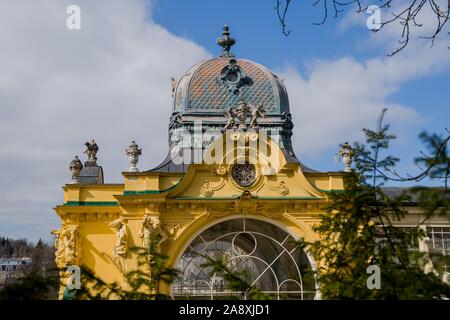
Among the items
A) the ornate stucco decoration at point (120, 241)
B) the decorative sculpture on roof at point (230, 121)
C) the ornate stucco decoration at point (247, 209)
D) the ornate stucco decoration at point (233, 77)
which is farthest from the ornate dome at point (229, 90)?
the ornate stucco decoration at point (120, 241)

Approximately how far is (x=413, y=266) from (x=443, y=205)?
3.28 feet

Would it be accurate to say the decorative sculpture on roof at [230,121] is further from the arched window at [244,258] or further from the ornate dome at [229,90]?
the ornate dome at [229,90]

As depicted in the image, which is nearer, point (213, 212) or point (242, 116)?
point (213, 212)

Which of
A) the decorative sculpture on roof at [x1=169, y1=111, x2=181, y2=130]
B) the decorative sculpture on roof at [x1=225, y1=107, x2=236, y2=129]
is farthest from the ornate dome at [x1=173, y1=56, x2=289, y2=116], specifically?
the decorative sculpture on roof at [x1=225, y1=107, x2=236, y2=129]

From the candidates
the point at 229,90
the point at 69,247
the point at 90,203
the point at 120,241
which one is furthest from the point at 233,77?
the point at 69,247

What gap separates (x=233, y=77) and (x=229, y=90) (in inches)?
26.8

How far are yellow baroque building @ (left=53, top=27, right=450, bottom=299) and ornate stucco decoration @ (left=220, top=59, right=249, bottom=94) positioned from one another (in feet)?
10.7

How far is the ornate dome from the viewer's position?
25.5m

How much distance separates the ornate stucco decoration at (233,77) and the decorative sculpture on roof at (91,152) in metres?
5.84

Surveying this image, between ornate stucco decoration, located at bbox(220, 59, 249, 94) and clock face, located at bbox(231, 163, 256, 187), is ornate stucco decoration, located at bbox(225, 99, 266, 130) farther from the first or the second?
ornate stucco decoration, located at bbox(220, 59, 249, 94)

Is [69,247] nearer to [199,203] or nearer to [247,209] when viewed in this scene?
[199,203]

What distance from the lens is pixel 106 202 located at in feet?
72.6

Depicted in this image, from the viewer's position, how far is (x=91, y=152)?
24641 millimetres
